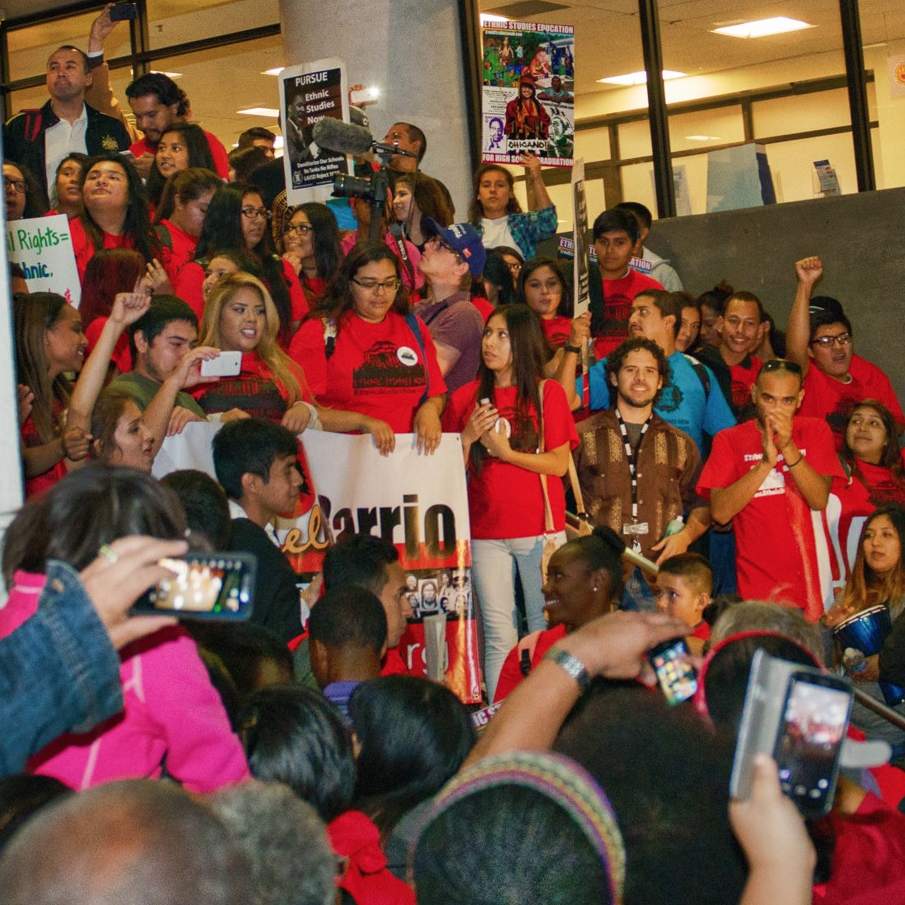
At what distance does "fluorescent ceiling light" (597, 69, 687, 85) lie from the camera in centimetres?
1268

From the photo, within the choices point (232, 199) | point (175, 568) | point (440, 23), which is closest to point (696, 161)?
point (440, 23)

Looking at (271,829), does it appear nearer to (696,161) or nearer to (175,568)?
(175,568)

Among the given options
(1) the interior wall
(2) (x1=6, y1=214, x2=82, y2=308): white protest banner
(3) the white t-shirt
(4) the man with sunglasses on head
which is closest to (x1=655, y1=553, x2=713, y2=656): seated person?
(4) the man with sunglasses on head

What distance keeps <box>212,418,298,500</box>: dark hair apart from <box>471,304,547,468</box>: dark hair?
1.94 meters

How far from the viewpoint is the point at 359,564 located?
17.5 ft

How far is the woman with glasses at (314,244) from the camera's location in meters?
8.41

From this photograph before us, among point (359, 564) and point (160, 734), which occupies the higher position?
point (359, 564)

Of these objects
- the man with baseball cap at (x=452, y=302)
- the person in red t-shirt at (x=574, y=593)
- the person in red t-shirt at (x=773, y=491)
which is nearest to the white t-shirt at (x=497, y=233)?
the man with baseball cap at (x=452, y=302)

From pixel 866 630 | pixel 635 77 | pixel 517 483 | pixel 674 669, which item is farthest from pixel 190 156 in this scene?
pixel 674 669

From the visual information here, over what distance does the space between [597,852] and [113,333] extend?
450 centimetres

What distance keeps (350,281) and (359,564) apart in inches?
95.1

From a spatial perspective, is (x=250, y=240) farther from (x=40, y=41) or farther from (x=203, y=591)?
(x=40, y=41)

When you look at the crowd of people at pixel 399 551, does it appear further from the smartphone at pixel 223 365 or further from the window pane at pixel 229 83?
the window pane at pixel 229 83

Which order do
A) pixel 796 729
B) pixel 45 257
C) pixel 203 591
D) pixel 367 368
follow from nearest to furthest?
pixel 796 729 → pixel 203 591 → pixel 45 257 → pixel 367 368
